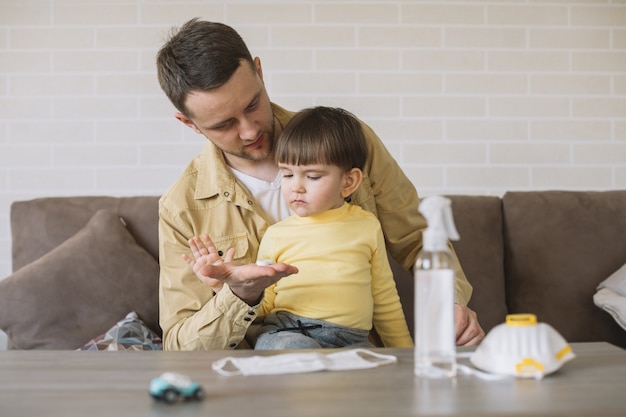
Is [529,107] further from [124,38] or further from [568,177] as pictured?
[124,38]

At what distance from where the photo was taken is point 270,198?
220cm

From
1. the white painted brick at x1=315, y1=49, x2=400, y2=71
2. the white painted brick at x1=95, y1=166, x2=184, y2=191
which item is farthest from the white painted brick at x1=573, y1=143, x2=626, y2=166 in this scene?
the white painted brick at x1=95, y1=166, x2=184, y2=191

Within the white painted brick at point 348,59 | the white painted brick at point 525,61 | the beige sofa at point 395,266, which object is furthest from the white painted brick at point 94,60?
the white painted brick at point 525,61

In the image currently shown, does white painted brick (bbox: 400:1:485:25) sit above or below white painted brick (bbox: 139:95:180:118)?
above

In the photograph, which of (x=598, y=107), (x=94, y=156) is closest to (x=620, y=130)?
(x=598, y=107)

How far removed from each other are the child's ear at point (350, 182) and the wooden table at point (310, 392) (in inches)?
28.5

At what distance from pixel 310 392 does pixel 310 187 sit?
0.87 metres

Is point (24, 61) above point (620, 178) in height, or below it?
above

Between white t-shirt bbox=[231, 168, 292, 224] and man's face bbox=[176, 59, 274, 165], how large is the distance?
0.31 feet

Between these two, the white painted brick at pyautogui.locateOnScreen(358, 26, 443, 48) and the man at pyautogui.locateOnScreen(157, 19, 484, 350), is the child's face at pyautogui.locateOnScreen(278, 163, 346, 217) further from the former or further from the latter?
the white painted brick at pyautogui.locateOnScreen(358, 26, 443, 48)

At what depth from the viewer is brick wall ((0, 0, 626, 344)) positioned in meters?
3.11

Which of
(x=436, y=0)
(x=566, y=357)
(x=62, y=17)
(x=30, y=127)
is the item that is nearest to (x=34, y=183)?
(x=30, y=127)

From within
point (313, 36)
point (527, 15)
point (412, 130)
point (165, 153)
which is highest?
point (527, 15)

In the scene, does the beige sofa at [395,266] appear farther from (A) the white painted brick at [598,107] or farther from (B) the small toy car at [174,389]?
(B) the small toy car at [174,389]
